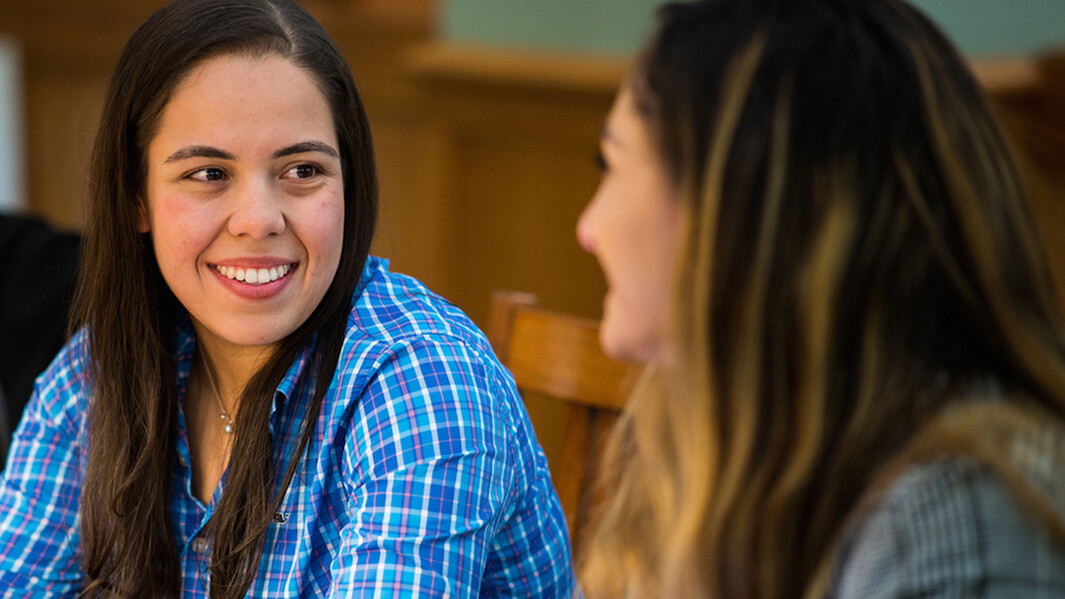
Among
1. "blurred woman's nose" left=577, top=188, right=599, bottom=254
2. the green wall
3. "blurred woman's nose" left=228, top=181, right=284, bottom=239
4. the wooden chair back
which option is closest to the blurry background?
the green wall

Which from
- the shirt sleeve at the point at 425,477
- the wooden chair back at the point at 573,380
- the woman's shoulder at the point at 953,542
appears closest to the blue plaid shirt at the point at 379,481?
the shirt sleeve at the point at 425,477

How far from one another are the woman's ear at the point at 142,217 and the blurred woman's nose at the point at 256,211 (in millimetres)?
137

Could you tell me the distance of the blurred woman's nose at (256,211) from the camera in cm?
104

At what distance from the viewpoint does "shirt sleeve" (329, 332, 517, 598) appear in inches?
36.5

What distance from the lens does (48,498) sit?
1.19 m

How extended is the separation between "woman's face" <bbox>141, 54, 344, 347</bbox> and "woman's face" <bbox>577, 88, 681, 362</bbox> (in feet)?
1.34

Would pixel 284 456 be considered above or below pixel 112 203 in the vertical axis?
below

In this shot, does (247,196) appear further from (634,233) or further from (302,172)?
(634,233)

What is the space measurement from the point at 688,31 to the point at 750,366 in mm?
211

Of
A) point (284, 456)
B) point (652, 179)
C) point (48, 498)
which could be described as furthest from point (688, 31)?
point (48, 498)

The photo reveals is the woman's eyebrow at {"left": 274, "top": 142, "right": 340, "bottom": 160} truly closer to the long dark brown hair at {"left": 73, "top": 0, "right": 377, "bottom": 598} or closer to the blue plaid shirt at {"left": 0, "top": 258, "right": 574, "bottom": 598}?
the long dark brown hair at {"left": 73, "top": 0, "right": 377, "bottom": 598}

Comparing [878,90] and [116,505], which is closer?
[878,90]

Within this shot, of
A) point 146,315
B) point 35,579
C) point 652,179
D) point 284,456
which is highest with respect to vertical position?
point 652,179

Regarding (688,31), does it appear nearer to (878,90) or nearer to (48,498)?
(878,90)
